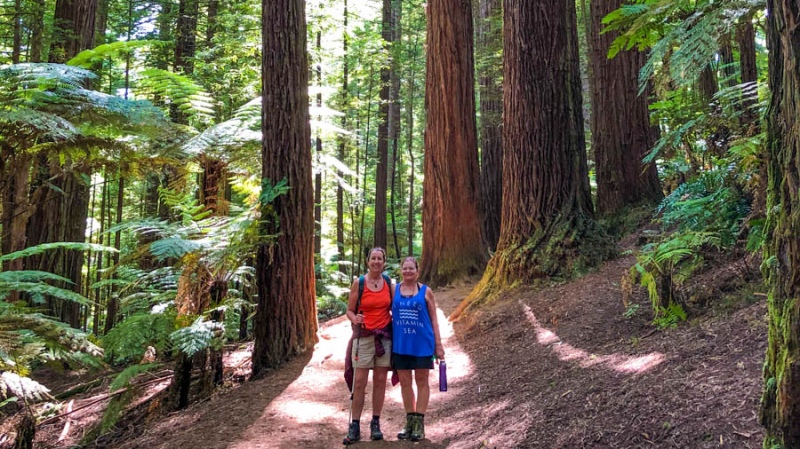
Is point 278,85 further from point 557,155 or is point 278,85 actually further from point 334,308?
point 334,308

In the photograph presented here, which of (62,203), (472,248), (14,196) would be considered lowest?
(472,248)

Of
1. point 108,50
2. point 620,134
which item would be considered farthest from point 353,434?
point 620,134

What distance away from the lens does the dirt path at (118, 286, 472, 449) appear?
15.6 feet

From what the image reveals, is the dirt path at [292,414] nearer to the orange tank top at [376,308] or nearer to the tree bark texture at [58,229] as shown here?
the orange tank top at [376,308]

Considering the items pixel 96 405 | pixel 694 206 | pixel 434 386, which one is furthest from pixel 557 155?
pixel 96 405

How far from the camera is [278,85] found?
6570 millimetres

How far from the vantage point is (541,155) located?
7.48 m

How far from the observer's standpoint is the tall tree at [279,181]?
6.53m

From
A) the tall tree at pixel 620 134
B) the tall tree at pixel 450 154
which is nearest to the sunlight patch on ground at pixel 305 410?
the tall tree at pixel 450 154

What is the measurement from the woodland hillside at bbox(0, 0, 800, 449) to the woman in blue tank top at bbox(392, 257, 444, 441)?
1.27 ft

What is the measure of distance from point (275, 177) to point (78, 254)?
588 cm

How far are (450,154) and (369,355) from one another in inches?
243

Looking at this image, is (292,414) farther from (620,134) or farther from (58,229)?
(620,134)

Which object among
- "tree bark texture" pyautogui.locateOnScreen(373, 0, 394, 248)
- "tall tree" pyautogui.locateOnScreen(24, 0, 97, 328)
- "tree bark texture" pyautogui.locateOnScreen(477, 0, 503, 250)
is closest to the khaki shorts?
"tall tree" pyautogui.locateOnScreen(24, 0, 97, 328)
